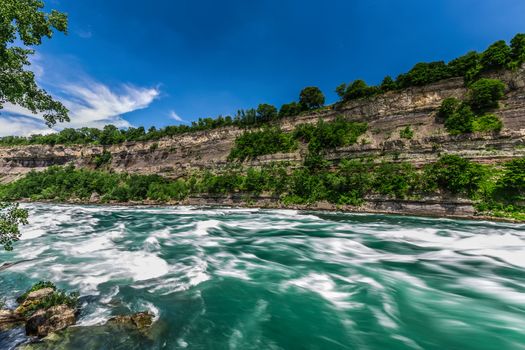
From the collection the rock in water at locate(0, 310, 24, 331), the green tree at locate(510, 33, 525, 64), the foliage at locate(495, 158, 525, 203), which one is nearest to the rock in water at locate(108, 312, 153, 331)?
the rock in water at locate(0, 310, 24, 331)

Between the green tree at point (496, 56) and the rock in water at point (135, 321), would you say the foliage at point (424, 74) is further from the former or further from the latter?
the rock in water at point (135, 321)

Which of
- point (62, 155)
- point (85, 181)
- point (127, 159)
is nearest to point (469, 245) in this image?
point (85, 181)

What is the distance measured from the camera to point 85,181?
62781 mm

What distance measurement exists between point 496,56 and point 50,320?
55.4 metres

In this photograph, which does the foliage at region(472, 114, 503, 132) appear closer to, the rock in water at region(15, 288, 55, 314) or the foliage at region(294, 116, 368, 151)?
the foliage at region(294, 116, 368, 151)

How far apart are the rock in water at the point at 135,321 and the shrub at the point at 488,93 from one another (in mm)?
46726

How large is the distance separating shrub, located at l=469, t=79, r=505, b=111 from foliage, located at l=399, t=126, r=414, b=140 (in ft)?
28.9

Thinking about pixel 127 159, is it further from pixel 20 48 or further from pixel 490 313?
pixel 490 313

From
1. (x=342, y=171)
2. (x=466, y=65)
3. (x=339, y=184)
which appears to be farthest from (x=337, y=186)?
(x=466, y=65)

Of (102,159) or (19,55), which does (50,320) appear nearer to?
(19,55)

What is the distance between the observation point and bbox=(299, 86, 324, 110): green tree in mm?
63938

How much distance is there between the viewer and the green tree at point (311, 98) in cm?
6394

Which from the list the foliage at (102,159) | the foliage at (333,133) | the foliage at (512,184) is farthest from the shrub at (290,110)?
the foliage at (102,159)

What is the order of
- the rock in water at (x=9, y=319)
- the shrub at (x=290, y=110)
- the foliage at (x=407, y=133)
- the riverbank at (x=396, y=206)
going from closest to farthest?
the rock in water at (x=9, y=319) → the riverbank at (x=396, y=206) → the foliage at (x=407, y=133) → the shrub at (x=290, y=110)
